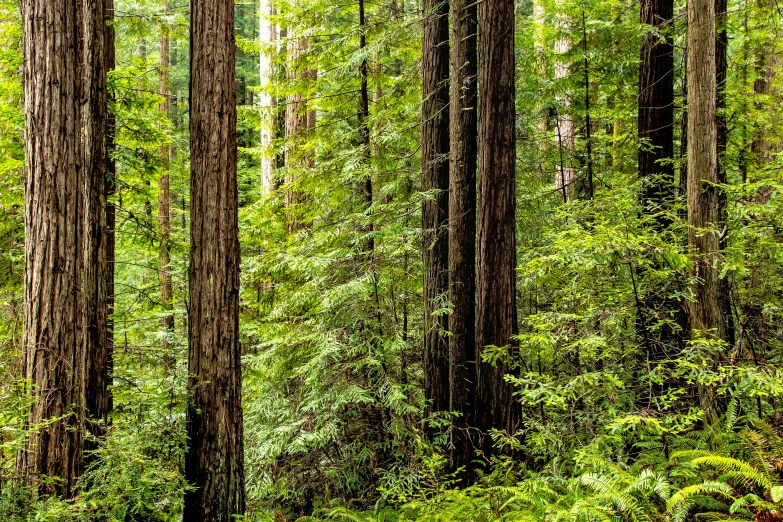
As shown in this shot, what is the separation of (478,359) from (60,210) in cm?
518

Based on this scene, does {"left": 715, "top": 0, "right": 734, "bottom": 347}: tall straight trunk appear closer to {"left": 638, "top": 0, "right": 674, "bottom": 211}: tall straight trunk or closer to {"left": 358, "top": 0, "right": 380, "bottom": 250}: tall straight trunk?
{"left": 638, "top": 0, "right": 674, "bottom": 211}: tall straight trunk

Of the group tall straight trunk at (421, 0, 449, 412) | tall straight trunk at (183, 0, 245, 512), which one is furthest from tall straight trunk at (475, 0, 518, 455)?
tall straight trunk at (183, 0, 245, 512)

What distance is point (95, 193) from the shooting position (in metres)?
5.77

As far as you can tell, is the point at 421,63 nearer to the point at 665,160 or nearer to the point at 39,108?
the point at 665,160

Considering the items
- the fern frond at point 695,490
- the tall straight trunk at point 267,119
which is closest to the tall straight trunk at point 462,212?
the tall straight trunk at point 267,119

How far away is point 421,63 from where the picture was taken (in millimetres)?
8562

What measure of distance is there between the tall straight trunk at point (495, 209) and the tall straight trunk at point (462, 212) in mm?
607

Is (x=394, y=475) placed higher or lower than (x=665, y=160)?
lower

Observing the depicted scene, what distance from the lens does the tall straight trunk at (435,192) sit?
7.74 metres

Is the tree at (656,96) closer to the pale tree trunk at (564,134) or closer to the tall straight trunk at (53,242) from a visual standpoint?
the pale tree trunk at (564,134)

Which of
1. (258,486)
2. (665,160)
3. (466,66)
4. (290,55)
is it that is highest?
(290,55)

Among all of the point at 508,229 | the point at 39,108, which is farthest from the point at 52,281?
the point at 508,229

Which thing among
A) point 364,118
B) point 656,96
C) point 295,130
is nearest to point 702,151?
point 656,96

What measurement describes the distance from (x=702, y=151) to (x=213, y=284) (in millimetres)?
5562
